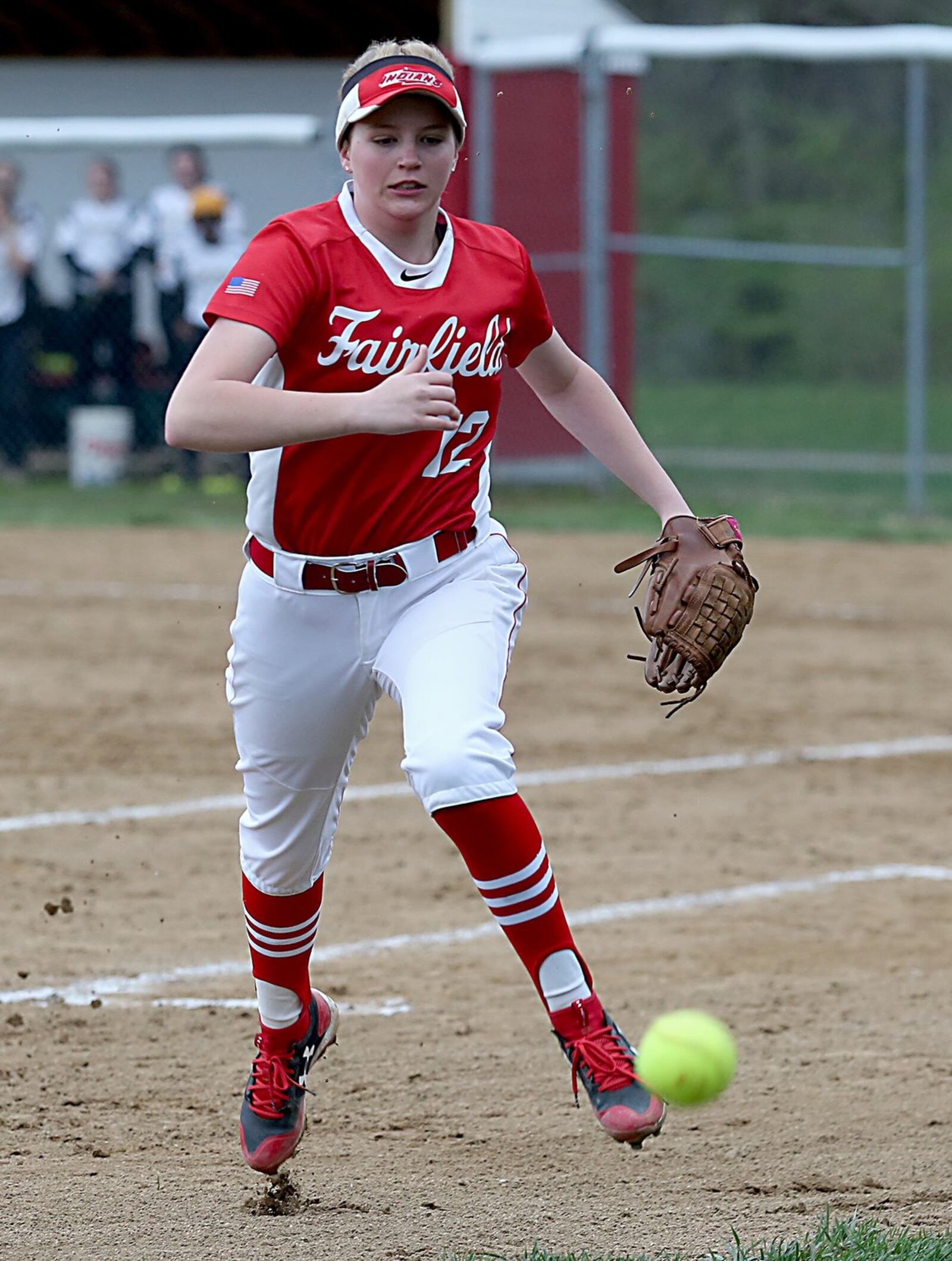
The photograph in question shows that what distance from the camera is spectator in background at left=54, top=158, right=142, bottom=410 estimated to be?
15.6 m

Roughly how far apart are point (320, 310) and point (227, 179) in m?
14.6

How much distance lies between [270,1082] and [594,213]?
37.4 feet

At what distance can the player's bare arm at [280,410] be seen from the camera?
341 cm

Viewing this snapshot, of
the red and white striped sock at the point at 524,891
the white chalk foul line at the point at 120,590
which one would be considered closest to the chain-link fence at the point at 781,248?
the white chalk foul line at the point at 120,590

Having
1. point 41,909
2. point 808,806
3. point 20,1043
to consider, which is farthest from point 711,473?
point 20,1043

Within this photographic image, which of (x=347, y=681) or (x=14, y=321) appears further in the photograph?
(x=14, y=321)

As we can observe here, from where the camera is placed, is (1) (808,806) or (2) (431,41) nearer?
(1) (808,806)

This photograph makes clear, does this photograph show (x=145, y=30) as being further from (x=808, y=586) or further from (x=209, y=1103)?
(x=209, y=1103)

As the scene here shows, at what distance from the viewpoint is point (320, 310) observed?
12.1 ft

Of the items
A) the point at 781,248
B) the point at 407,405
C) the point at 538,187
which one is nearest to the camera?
the point at 407,405

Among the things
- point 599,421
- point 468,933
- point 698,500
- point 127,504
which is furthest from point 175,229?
point 599,421

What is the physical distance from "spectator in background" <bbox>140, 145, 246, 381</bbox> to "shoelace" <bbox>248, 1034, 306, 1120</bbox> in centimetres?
1137

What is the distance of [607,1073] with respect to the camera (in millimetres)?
3590

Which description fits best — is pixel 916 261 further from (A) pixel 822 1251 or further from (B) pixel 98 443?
(A) pixel 822 1251
